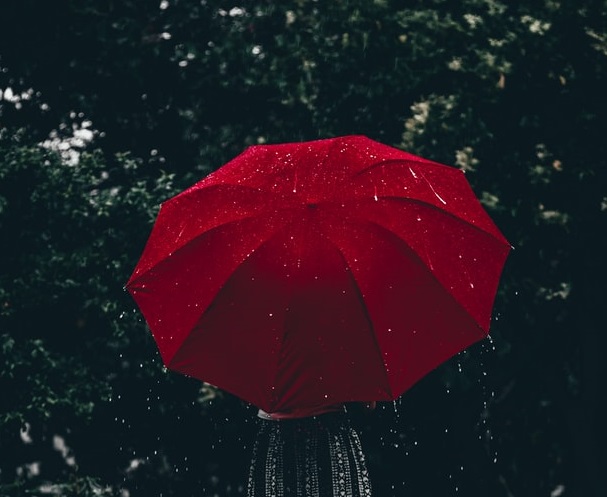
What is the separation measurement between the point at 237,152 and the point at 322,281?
409cm

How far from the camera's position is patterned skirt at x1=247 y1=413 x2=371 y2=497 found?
3.99 m

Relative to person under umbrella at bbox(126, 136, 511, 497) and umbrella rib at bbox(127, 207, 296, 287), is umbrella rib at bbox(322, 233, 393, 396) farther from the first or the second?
umbrella rib at bbox(127, 207, 296, 287)

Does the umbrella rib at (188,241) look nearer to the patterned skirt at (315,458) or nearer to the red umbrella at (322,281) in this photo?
the red umbrella at (322,281)

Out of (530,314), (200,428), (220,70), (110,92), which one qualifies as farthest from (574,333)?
(110,92)

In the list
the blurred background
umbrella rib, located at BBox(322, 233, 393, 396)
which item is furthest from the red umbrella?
the blurred background

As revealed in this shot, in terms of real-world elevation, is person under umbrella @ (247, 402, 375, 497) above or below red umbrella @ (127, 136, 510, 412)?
below

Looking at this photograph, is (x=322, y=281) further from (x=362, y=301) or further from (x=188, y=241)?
(x=188, y=241)

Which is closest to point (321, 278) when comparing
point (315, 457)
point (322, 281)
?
point (322, 281)

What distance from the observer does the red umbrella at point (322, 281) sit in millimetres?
3424

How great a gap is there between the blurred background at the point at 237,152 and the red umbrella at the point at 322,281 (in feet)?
8.92

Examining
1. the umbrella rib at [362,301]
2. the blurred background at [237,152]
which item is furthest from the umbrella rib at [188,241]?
the blurred background at [237,152]

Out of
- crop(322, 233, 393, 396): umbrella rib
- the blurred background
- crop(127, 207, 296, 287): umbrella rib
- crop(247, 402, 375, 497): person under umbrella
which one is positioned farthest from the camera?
the blurred background

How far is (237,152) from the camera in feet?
24.2

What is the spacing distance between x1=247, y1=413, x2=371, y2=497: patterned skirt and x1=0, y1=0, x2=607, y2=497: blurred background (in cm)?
234
